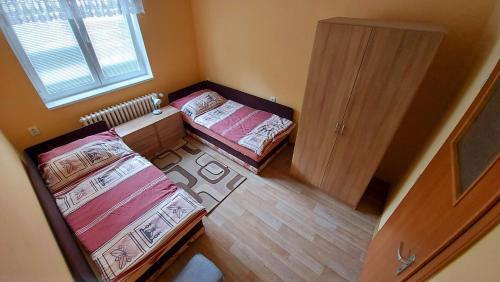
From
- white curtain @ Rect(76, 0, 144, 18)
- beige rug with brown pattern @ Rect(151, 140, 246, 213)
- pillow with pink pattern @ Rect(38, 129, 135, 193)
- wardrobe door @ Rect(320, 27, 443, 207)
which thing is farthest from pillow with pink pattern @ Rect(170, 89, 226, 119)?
wardrobe door @ Rect(320, 27, 443, 207)

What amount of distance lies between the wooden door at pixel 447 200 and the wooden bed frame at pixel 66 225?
5.15 ft

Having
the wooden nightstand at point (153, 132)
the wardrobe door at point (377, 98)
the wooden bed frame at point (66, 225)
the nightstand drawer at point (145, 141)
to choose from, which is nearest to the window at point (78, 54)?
the wooden bed frame at point (66, 225)

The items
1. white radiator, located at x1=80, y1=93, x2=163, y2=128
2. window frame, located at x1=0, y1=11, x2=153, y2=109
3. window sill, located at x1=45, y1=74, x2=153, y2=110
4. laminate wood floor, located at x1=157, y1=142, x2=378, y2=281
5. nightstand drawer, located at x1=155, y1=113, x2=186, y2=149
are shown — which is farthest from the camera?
nightstand drawer, located at x1=155, y1=113, x2=186, y2=149

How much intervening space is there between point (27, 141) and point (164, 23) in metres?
2.23

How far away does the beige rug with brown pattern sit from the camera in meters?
2.38

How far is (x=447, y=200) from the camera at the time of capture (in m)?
0.81

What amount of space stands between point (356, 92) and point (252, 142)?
1270mm

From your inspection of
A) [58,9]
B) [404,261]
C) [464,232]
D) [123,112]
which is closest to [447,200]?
[464,232]

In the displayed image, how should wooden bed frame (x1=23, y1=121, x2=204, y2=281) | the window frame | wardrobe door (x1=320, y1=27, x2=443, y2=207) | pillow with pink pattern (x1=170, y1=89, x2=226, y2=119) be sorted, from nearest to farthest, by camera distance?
wooden bed frame (x1=23, y1=121, x2=204, y2=281)
wardrobe door (x1=320, y1=27, x2=443, y2=207)
the window frame
pillow with pink pattern (x1=170, y1=89, x2=226, y2=119)

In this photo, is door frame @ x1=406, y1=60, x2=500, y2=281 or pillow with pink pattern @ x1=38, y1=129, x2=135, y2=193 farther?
pillow with pink pattern @ x1=38, y1=129, x2=135, y2=193

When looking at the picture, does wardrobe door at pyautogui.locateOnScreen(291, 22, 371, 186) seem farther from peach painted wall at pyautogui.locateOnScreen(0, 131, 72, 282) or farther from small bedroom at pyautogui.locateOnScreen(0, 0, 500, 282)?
peach painted wall at pyautogui.locateOnScreen(0, 131, 72, 282)

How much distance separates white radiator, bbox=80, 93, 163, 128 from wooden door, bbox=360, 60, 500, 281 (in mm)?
3201

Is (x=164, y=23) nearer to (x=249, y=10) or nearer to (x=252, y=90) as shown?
(x=249, y=10)

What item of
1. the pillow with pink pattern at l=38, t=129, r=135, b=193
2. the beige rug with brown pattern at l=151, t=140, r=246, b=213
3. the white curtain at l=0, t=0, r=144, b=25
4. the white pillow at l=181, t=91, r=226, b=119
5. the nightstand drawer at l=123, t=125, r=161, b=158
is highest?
the white curtain at l=0, t=0, r=144, b=25
